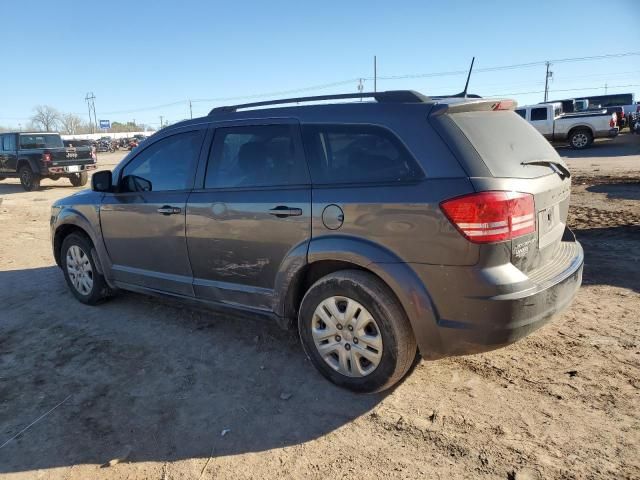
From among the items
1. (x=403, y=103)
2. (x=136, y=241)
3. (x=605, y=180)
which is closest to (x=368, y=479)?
(x=403, y=103)

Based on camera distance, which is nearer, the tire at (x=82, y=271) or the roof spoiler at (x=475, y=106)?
the roof spoiler at (x=475, y=106)

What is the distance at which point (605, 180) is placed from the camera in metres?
11.3

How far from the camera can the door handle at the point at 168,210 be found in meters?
3.83

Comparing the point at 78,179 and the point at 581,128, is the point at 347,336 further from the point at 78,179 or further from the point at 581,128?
the point at 581,128

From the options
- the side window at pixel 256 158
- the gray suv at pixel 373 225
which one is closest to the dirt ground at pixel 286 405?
the gray suv at pixel 373 225

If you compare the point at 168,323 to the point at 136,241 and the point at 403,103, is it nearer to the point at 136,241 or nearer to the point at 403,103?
the point at 136,241

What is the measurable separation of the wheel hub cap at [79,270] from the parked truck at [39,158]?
12.6m

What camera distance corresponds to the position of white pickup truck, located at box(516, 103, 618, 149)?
20.3 m

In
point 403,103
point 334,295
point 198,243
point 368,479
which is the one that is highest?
point 403,103

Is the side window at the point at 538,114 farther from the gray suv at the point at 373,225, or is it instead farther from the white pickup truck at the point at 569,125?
the gray suv at the point at 373,225

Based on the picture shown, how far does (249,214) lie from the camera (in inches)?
133

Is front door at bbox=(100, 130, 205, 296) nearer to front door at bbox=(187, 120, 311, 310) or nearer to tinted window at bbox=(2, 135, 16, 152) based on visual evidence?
front door at bbox=(187, 120, 311, 310)

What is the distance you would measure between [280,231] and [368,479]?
1586mm

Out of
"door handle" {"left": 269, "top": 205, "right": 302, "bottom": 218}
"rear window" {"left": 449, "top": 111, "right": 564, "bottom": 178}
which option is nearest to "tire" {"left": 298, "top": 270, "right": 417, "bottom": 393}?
"door handle" {"left": 269, "top": 205, "right": 302, "bottom": 218}
